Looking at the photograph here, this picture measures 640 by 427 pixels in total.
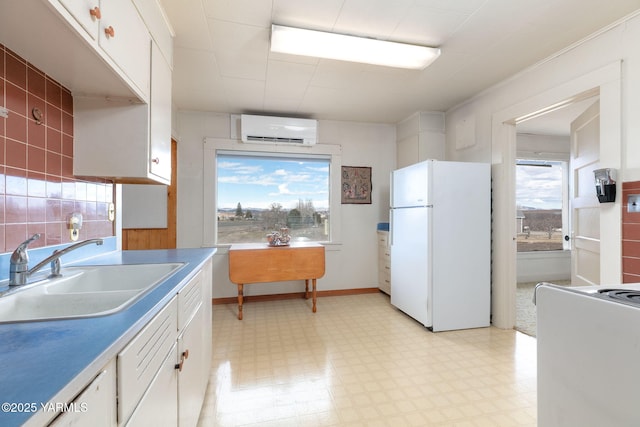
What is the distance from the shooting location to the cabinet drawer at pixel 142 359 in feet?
2.03

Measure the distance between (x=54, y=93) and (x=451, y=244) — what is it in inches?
115

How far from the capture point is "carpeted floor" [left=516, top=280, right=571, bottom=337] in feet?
8.52

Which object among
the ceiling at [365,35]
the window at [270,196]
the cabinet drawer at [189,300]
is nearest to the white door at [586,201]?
the ceiling at [365,35]

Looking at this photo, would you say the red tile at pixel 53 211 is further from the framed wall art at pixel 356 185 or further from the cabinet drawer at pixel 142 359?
the framed wall art at pixel 356 185

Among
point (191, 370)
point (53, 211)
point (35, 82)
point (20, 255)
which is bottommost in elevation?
point (191, 370)

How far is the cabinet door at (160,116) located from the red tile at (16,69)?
0.47 meters

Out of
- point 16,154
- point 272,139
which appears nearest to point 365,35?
point 272,139

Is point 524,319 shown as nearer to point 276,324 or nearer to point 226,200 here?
point 276,324

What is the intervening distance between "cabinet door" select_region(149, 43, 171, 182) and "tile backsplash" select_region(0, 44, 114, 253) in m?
0.36

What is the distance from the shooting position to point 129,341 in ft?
2.13

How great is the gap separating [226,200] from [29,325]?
2.91 metres

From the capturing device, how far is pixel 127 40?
3.96 ft

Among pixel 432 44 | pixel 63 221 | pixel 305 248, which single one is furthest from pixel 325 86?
pixel 63 221

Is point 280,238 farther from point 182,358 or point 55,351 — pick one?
point 55,351
